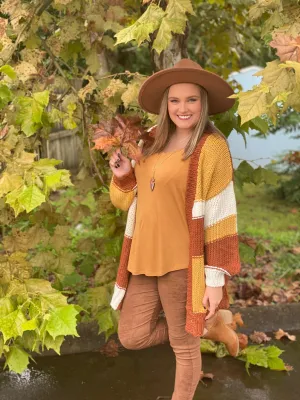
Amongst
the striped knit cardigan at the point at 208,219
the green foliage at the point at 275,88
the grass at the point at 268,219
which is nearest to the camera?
the green foliage at the point at 275,88

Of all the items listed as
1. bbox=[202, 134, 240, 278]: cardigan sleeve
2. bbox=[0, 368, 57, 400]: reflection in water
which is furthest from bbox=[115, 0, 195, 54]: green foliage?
bbox=[0, 368, 57, 400]: reflection in water

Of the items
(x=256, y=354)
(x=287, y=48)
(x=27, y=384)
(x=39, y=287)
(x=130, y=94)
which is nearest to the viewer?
(x=287, y=48)

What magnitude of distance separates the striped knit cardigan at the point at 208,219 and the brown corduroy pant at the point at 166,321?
100 mm

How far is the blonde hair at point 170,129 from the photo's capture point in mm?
2561

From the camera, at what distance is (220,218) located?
8.47ft

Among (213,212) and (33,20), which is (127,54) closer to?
(33,20)

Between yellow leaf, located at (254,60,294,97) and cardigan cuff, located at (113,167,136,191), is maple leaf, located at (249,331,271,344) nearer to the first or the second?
cardigan cuff, located at (113,167,136,191)

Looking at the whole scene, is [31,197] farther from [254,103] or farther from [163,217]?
[254,103]

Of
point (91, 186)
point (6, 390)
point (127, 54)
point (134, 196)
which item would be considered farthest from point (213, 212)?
point (127, 54)

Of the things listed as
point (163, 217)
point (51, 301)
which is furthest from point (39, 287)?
point (163, 217)

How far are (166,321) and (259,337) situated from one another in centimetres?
137

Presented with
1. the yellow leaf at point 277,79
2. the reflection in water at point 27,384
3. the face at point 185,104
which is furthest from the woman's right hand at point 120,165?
the reflection in water at point 27,384

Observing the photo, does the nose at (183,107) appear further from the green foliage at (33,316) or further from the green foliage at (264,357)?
the green foliage at (264,357)

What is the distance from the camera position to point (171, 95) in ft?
8.61
